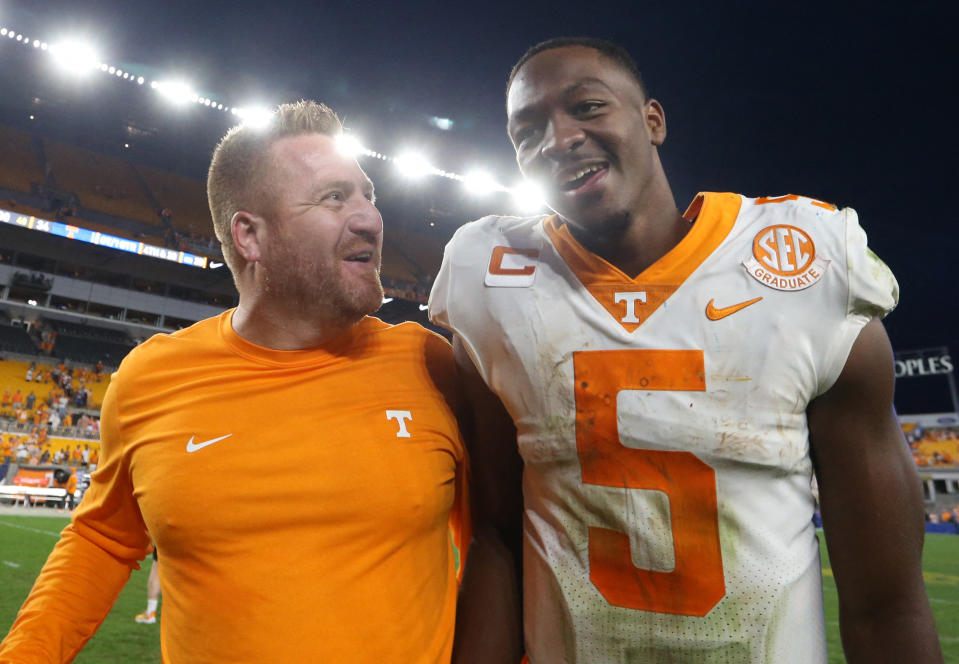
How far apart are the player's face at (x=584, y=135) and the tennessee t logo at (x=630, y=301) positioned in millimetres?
165

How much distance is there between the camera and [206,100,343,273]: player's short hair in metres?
1.89

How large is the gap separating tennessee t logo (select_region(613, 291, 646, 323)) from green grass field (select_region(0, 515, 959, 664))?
143 inches

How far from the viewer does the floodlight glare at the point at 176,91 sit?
19172 millimetres

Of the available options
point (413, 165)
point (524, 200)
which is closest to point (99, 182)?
point (413, 165)

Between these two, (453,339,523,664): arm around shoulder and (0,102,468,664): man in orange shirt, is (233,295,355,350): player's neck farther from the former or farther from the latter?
(453,339,523,664): arm around shoulder

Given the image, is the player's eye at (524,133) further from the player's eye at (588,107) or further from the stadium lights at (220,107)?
the stadium lights at (220,107)

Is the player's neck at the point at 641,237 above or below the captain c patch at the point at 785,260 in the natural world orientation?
above

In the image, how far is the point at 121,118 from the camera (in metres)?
21.0

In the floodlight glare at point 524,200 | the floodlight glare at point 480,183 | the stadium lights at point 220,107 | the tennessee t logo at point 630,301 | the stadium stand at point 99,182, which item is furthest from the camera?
the stadium stand at point 99,182

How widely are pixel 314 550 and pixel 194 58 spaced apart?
20.2 metres

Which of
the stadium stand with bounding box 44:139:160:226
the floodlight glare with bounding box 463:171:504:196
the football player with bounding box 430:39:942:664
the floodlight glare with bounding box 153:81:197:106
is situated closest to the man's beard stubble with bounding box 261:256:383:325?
the football player with bounding box 430:39:942:664

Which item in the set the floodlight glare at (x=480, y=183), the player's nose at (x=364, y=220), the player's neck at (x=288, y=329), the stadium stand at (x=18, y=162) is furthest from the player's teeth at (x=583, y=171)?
the stadium stand at (x=18, y=162)

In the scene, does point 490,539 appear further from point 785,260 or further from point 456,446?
point 785,260

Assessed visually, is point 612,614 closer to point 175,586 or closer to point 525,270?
point 525,270
